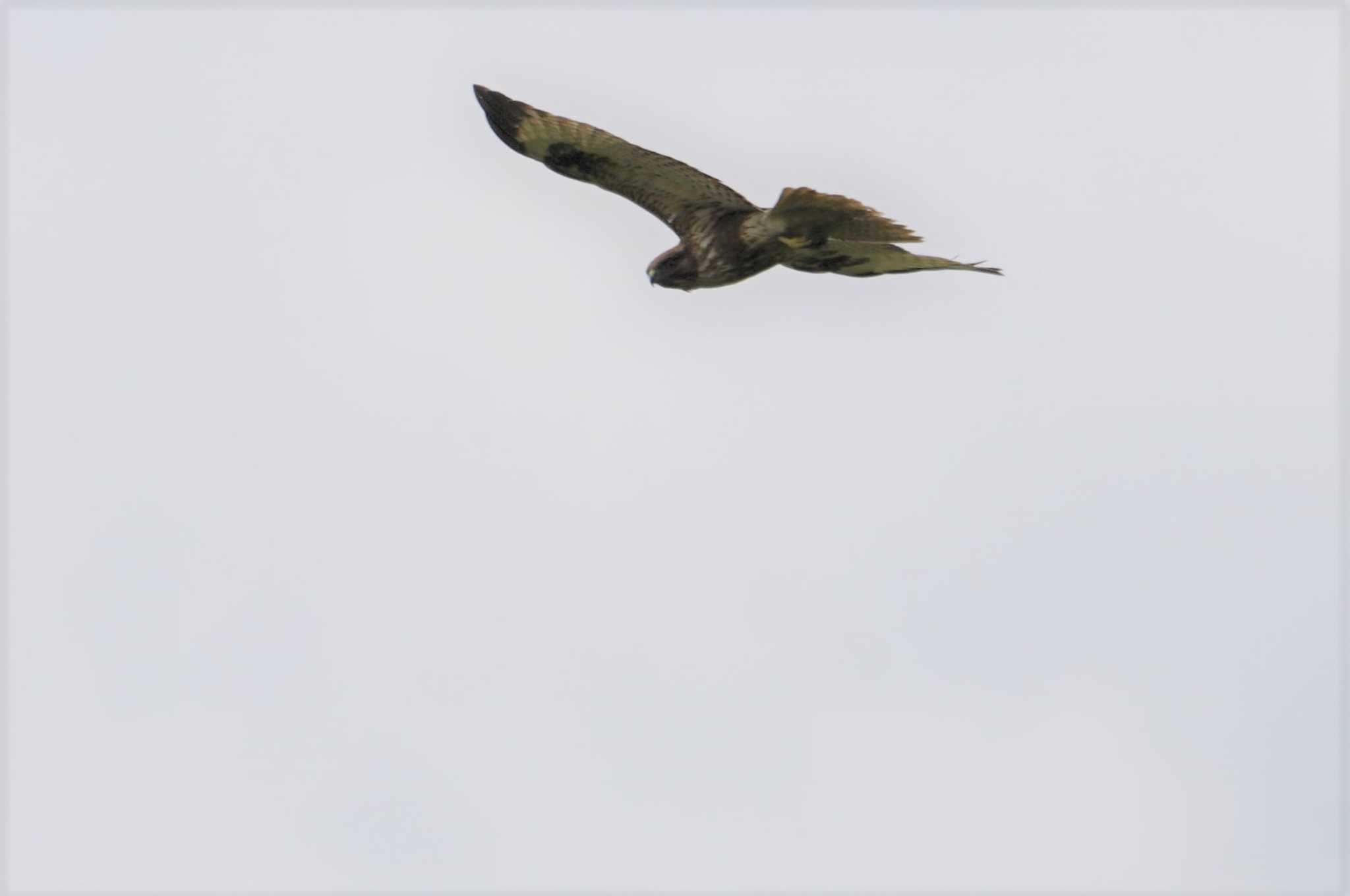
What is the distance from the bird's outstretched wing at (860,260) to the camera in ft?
39.6

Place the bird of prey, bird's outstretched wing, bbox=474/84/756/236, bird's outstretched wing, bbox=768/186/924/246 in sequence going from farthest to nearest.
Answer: bird's outstretched wing, bbox=474/84/756/236 < the bird of prey < bird's outstretched wing, bbox=768/186/924/246

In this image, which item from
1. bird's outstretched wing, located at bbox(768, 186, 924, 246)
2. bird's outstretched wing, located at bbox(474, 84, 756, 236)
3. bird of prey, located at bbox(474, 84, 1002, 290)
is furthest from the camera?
bird's outstretched wing, located at bbox(474, 84, 756, 236)

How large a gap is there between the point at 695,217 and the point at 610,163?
61 cm

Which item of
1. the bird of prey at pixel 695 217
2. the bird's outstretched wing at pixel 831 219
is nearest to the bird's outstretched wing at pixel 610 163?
the bird of prey at pixel 695 217

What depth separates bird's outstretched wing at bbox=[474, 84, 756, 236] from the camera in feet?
40.2

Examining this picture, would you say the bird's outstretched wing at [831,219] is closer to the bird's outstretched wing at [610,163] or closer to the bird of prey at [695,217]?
the bird of prey at [695,217]

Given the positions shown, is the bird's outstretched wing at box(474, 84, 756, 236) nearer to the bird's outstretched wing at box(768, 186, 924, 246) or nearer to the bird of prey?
the bird of prey

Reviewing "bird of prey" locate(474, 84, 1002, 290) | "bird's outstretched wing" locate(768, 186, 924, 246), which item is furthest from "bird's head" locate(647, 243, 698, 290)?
"bird's outstretched wing" locate(768, 186, 924, 246)

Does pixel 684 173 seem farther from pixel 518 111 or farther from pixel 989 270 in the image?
pixel 989 270

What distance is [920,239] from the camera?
11.2 meters

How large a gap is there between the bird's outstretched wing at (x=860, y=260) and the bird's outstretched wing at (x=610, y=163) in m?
0.49

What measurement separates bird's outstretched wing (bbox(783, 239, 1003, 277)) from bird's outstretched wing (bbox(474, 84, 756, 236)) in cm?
49

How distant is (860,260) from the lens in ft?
40.5

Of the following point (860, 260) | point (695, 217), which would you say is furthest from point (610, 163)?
point (860, 260)
